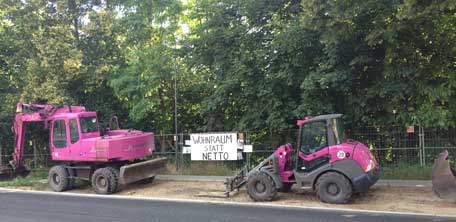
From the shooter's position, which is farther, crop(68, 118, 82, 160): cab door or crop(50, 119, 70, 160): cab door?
crop(50, 119, 70, 160): cab door

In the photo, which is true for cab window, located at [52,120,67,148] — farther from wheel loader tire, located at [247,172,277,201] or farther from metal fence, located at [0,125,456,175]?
wheel loader tire, located at [247,172,277,201]

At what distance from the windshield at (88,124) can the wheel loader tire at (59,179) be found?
1.63m

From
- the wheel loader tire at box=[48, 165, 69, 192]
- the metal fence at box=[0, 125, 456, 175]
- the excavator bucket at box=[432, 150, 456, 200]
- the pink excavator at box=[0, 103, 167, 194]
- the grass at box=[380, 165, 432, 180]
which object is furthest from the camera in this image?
the wheel loader tire at box=[48, 165, 69, 192]

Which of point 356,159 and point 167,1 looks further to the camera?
point 167,1

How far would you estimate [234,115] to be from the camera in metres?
19.2

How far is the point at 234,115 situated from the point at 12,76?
38.9 ft

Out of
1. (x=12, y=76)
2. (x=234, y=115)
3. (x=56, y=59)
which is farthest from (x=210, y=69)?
(x=12, y=76)

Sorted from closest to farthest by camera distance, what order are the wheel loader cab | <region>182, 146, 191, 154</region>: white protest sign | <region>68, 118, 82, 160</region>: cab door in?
the wheel loader cab → <region>68, 118, 82, 160</region>: cab door → <region>182, 146, 191, 154</region>: white protest sign

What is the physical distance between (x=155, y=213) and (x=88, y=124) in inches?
248

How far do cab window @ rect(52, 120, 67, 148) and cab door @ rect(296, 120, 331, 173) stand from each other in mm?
8459

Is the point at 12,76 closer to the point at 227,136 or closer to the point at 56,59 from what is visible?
the point at 56,59

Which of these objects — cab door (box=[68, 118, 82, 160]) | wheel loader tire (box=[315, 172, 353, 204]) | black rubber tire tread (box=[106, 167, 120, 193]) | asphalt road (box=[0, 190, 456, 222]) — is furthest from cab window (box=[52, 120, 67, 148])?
wheel loader tire (box=[315, 172, 353, 204])

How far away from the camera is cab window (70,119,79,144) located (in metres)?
15.6

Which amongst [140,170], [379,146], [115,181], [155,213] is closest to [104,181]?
[115,181]
